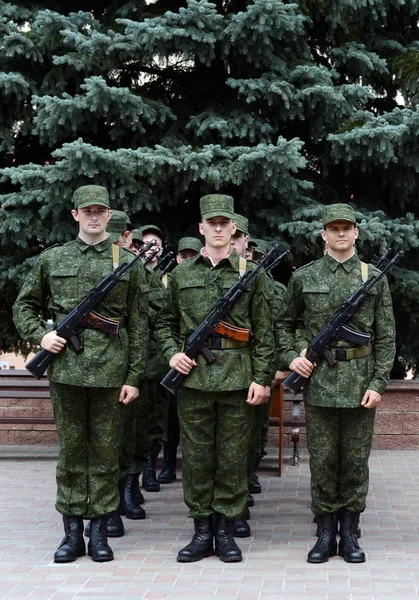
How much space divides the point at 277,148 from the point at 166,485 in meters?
3.26

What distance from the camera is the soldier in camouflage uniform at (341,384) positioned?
6.67 meters

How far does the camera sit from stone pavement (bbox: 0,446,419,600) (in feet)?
20.1

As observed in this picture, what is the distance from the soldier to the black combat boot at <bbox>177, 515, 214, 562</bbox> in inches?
101

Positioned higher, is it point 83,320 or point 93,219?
point 93,219

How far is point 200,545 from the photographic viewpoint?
6781 millimetres

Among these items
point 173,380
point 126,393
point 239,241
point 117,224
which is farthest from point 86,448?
point 239,241

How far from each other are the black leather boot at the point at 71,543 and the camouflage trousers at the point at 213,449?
0.71m

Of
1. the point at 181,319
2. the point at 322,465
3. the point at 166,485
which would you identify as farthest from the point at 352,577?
the point at 166,485

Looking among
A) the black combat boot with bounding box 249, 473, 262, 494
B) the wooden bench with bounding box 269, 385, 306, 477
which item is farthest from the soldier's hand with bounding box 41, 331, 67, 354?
the wooden bench with bounding box 269, 385, 306, 477

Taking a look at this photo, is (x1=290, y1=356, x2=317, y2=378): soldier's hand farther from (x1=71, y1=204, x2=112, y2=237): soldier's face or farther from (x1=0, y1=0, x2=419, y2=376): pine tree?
(x1=0, y1=0, x2=419, y2=376): pine tree

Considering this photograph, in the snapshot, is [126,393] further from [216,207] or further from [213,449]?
[216,207]

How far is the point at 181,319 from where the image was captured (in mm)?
6926

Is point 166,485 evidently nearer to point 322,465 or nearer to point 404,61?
point 322,465

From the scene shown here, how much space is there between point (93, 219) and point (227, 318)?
104 cm
